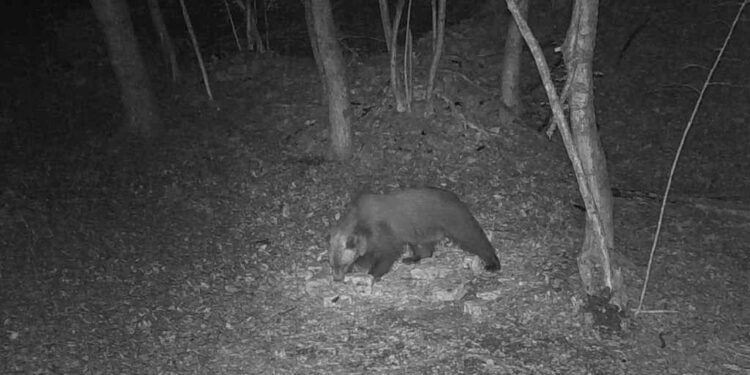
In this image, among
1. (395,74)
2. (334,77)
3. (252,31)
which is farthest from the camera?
(252,31)

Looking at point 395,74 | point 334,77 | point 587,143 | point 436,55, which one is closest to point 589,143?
point 587,143

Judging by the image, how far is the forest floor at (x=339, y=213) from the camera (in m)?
6.02

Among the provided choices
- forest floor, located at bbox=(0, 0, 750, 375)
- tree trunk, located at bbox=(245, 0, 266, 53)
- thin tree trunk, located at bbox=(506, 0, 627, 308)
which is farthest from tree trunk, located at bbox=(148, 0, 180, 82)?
thin tree trunk, located at bbox=(506, 0, 627, 308)

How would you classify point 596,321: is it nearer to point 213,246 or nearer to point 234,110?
point 213,246

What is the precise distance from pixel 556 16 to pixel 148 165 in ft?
35.6

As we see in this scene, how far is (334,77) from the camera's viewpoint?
9.68m

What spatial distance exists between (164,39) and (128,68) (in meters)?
2.66

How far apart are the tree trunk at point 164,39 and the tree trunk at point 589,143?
9.39 m

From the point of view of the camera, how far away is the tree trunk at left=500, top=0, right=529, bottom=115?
11.1m

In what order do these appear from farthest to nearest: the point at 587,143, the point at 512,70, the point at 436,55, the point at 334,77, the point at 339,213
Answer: the point at 512,70
the point at 436,55
the point at 334,77
the point at 339,213
the point at 587,143

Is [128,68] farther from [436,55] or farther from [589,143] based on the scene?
[589,143]

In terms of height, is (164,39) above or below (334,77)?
above

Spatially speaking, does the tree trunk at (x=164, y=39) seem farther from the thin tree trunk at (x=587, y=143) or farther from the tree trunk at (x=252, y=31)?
the thin tree trunk at (x=587, y=143)

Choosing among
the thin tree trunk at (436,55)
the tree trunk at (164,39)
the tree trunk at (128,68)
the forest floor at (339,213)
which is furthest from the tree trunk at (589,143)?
the tree trunk at (164,39)
